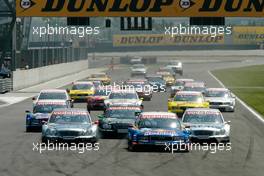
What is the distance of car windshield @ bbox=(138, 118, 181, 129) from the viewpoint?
2462 centimetres

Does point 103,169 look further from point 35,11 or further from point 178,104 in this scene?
point 35,11

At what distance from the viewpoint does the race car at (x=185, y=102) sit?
123 ft

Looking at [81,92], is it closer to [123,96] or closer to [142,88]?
[142,88]

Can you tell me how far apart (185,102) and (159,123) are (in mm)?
13174

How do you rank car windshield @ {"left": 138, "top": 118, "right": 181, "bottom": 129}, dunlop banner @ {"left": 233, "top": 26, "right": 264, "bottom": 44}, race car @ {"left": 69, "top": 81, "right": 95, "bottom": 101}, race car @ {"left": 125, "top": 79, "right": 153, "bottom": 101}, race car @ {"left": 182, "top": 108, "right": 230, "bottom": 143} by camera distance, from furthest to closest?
dunlop banner @ {"left": 233, "top": 26, "right": 264, "bottom": 44}
race car @ {"left": 125, "top": 79, "right": 153, "bottom": 101}
race car @ {"left": 69, "top": 81, "right": 95, "bottom": 101}
race car @ {"left": 182, "top": 108, "right": 230, "bottom": 143}
car windshield @ {"left": 138, "top": 118, "right": 181, "bottom": 129}

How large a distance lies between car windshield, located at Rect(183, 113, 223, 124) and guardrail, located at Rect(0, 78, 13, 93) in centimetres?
3463

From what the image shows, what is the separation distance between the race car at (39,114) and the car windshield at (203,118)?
5407mm

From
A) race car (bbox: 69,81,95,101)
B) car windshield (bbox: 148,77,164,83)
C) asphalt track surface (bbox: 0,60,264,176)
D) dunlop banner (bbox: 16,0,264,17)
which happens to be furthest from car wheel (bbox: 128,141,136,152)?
car windshield (bbox: 148,77,164,83)

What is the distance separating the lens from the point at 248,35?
176 metres

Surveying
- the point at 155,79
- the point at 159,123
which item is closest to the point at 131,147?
the point at 159,123

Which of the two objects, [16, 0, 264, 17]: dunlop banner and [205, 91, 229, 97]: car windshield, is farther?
[16, 0, 264, 17]: dunlop banner

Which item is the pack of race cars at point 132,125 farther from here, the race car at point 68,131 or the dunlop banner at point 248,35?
the dunlop banner at point 248,35

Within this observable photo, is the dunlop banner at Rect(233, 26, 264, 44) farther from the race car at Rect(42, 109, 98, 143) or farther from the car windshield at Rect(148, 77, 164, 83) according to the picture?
the race car at Rect(42, 109, 98, 143)

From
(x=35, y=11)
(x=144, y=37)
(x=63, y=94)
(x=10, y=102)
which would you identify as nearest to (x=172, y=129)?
(x=63, y=94)
